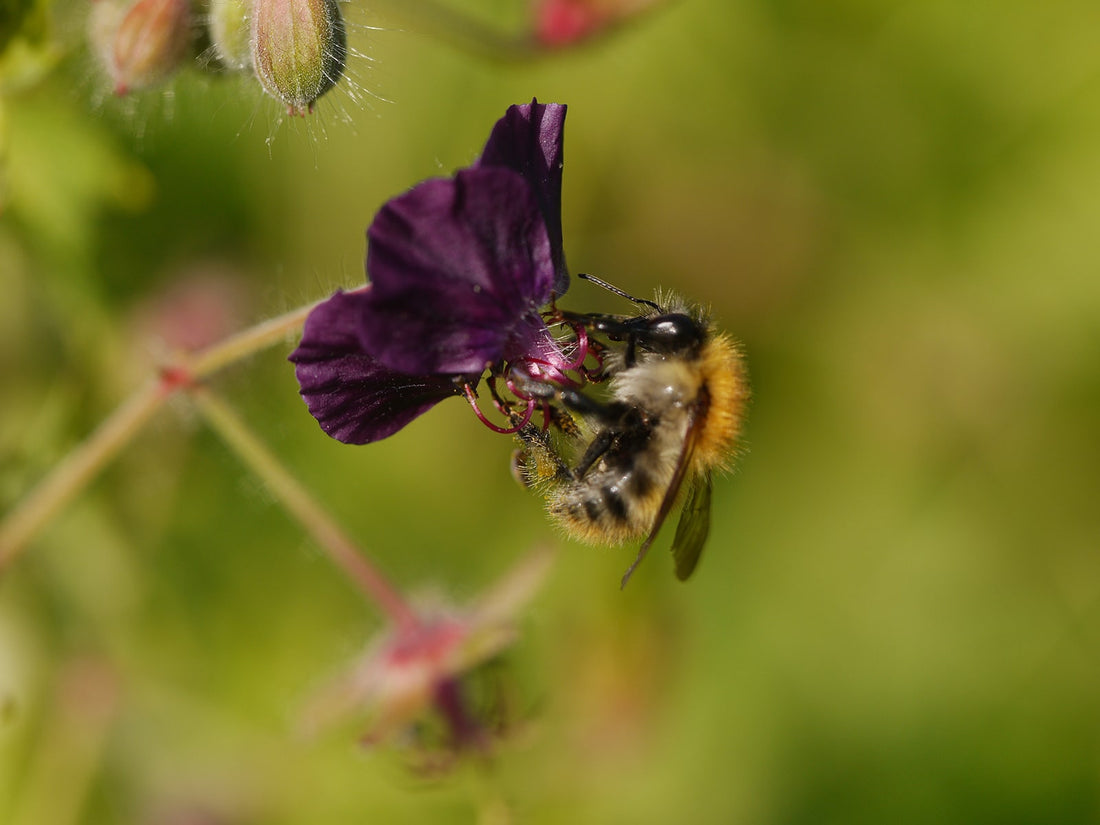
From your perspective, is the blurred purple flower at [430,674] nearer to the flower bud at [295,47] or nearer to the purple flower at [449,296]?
the purple flower at [449,296]

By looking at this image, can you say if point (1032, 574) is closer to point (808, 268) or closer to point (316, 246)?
point (808, 268)

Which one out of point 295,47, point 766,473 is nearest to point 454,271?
point 295,47

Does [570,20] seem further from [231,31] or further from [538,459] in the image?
[538,459]

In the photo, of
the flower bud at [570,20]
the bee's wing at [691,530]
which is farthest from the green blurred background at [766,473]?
the bee's wing at [691,530]

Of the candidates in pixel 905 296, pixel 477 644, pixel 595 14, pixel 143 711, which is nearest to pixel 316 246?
pixel 595 14

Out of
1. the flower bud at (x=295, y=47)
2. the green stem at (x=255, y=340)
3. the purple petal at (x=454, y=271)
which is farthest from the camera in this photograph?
the green stem at (x=255, y=340)

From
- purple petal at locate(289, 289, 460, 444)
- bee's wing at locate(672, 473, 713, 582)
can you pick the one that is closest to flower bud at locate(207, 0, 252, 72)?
purple petal at locate(289, 289, 460, 444)
